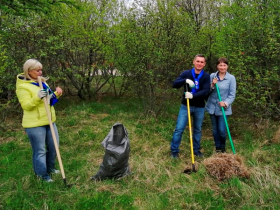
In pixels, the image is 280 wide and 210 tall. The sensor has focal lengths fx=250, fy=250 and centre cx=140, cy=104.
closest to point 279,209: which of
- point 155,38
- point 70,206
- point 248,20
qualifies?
point 70,206

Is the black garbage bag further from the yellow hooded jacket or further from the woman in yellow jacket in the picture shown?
the yellow hooded jacket

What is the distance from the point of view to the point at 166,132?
566 centimetres

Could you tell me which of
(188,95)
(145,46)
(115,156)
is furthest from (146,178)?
(145,46)

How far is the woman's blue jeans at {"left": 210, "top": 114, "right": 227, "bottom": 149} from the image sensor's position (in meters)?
4.09

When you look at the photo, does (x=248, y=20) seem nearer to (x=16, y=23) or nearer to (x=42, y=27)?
(x=42, y=27)

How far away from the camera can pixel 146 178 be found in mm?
3418

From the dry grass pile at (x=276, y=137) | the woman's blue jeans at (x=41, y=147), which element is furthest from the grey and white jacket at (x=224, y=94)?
the woman's blue jeans at (x=41, y=147)

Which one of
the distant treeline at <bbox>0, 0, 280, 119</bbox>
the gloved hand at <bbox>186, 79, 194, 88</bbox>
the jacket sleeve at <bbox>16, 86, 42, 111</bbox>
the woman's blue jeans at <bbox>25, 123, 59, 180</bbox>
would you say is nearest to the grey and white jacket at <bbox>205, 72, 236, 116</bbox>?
the gloved hand at <bbox>186, 79, 194, 88</bbox>

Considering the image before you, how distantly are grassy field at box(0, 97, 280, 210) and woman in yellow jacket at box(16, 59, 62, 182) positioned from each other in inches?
12.0

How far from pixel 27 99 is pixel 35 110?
0.58 feet

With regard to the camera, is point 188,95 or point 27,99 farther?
point 188,95

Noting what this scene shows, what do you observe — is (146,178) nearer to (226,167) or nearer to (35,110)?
(226,167)

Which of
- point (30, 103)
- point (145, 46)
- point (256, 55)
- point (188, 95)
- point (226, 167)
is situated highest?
point (145, 46)

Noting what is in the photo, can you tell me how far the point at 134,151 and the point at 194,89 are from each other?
64.1 inches
